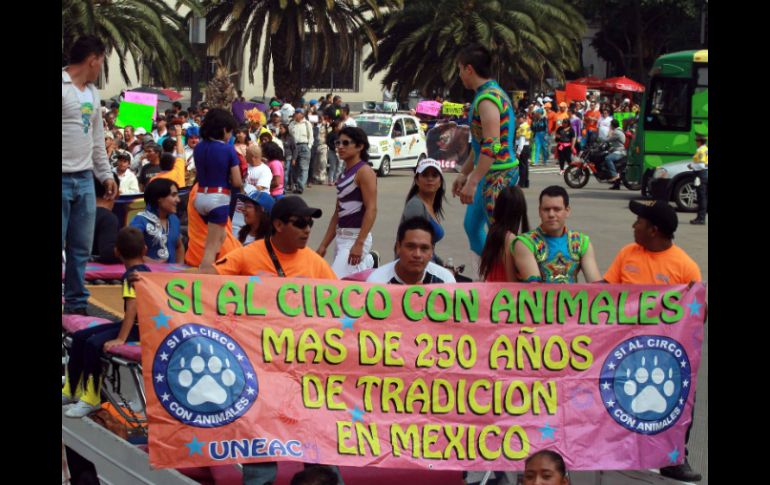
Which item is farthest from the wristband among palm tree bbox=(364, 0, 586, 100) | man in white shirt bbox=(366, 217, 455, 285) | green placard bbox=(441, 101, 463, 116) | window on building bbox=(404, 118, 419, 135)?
palm tree bbox=(364, 0, 586, 100)

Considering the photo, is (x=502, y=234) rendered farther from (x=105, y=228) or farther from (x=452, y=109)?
(x=452, y=109)

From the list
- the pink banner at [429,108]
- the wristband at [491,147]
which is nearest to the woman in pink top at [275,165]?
the wristband at [491,147]

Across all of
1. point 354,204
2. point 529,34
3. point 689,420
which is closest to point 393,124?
point 529,34

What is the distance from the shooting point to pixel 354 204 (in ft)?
27.6

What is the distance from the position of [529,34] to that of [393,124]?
12373 millimetres

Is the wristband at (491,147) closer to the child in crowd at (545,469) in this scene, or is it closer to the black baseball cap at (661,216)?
the black baseball cap at (661,216)

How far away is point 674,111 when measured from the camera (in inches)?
974

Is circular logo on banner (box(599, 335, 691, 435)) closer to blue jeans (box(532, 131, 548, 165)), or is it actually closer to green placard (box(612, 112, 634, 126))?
blue jeans (box(532, 131, 548, 165))

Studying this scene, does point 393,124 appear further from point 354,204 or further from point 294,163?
point 354,204

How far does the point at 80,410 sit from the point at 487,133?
3287 millimetres

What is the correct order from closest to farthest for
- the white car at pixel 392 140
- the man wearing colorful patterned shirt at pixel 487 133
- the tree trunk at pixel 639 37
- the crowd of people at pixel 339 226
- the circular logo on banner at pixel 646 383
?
1. the circular logo on banner at pixel 646 383
2. the crowd of people at pixel 339 226
3. the man wearing colorful patterned shirt at pixel 487 133
4. the white car at pixel 392 140
5. the tree trunk at pixel 639 37

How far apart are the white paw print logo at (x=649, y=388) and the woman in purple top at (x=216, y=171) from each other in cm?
497

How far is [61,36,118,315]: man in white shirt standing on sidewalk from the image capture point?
24.2 ft

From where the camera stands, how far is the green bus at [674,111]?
80.4 ft
